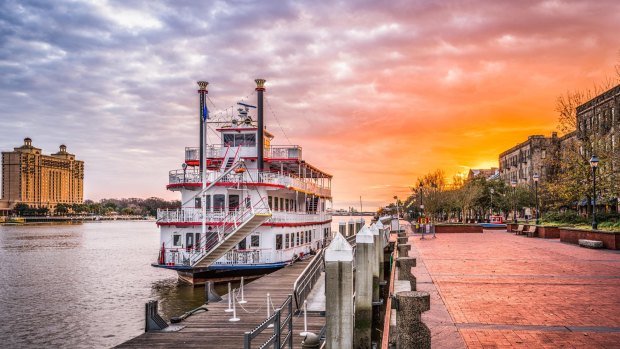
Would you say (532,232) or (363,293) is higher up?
(363,293)

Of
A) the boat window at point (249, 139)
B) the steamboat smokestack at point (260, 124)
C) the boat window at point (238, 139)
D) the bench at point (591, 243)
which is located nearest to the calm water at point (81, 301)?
the steamboat smokestack at point (260, 124)

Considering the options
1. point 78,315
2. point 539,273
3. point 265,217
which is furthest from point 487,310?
point 78,315

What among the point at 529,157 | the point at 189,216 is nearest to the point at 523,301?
the point at 189,216

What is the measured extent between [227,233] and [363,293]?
15.3 meters

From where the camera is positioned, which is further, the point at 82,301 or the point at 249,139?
the point at 249,139

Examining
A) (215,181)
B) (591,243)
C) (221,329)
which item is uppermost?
(215,181)

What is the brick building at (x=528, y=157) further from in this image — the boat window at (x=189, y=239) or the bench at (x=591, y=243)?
the boat window at (x=189, y=239)

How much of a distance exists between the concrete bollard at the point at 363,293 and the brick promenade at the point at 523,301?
4.56ft

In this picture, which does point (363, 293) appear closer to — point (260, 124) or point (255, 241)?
point (255, 241)

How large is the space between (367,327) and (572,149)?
34.5 m

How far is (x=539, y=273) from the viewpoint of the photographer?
15.6 metres

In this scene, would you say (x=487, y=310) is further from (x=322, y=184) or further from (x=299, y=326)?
(x=322, y=184)

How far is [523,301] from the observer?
11.1 meters

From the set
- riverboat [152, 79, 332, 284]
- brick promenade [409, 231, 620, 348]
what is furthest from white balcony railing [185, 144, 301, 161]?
brick promenade [409, 231, 620, 348]
